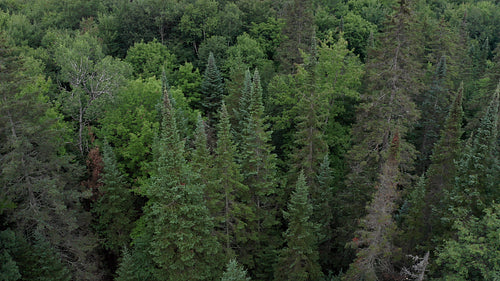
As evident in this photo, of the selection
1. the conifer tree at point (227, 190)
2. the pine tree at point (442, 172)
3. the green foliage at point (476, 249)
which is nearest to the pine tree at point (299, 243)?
the conifer tree at point (227, 190)

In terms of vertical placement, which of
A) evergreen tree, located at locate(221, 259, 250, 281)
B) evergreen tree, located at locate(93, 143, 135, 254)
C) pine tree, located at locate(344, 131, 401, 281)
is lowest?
evergreen tree, located at locate(93, 143, 135, 254)

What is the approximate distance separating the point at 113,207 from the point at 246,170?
436 inches

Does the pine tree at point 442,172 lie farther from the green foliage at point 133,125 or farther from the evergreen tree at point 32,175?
the evergreen tree at point 32,175

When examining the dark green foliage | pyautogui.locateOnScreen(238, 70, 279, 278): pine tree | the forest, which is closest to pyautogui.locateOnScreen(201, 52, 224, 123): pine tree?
the forest

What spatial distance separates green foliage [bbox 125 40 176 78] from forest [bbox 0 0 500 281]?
0.96ft

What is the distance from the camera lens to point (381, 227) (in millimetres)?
21578

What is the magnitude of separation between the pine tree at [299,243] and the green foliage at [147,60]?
24.6m

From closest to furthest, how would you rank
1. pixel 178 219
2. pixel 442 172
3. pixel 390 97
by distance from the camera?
pixel 178 219, pixel 390 97, pixel 442 172

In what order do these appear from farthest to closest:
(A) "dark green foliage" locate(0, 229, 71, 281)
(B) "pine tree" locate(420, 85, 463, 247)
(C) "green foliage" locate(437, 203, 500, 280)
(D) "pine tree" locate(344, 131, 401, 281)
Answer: (B) "pine tree" locate(420, 85, 463, 247) < (A) "dark green foliage" locate(0, 229, 71, 281) < (D) "pine tree" locate(344, 131, 401, 281) < (C) "green foliage" locate(437, 203, 500, 280)

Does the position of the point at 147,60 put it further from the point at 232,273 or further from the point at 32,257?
the point at 232,273

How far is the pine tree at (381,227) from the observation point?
20.7m

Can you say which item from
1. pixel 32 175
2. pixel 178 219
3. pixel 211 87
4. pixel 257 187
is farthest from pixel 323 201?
pixel 32 175

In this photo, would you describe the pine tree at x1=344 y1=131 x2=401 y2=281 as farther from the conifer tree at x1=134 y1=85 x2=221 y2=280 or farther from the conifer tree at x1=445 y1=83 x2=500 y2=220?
the conifer tree at x1=134 y1=85 x2=221 y2=280

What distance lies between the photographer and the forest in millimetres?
22531
